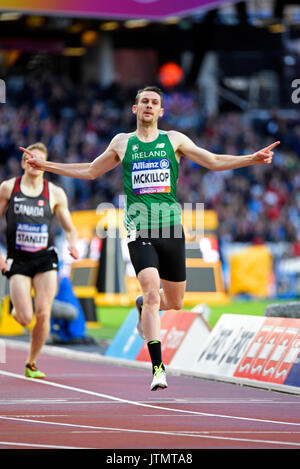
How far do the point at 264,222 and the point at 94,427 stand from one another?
2675 cm

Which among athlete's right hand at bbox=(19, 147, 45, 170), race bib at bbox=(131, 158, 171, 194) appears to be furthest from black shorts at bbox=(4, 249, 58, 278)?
race bib at bbox=(131, 158, 171, 194)

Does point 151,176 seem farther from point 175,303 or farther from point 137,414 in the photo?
point 137,414

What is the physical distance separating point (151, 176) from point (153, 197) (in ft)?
0.62

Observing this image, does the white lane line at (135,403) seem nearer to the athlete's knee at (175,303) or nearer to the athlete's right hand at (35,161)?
the athlete's knee at (175,303)

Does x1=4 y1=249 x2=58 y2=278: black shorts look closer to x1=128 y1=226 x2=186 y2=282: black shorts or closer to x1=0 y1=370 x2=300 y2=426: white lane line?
x1=0 y1=370 x2=300 y2=426: white lane line

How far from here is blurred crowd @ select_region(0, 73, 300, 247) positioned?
3478cm

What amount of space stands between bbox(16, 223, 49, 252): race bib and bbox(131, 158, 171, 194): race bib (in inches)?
92.3

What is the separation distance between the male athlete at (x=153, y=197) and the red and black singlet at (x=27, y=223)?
196cm

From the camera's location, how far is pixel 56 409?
9.45 metres

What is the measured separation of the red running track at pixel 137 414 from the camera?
7.39 m

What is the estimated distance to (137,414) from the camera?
29.7 ft

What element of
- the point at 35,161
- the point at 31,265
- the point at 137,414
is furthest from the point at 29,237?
the point at 137,414

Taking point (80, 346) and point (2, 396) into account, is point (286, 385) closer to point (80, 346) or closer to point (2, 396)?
point (2, 396)

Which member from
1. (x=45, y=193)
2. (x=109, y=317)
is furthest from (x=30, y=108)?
(x=45, y=193)
